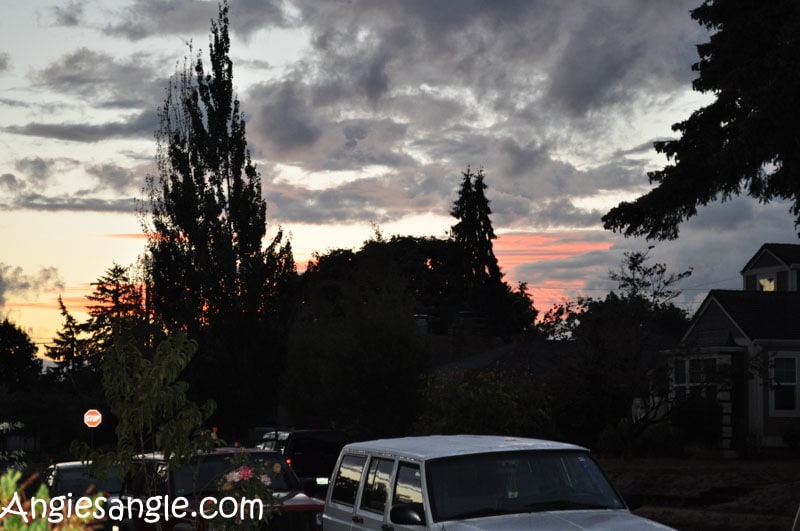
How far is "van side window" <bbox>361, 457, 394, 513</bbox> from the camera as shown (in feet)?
34.2

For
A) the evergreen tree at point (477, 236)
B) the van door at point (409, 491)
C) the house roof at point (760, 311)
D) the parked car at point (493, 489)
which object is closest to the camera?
the parked car at point (493, 489)

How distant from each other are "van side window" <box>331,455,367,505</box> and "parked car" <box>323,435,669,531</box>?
0.43 m

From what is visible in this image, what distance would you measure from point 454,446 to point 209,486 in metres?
5.02

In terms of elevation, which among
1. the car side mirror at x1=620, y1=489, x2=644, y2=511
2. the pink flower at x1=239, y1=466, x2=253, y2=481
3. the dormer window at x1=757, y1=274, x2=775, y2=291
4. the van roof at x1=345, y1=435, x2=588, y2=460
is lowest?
the car side mirror at x1=620, y1=489, x2=644, y2=511

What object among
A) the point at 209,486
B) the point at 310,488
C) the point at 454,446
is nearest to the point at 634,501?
the point at 454,446

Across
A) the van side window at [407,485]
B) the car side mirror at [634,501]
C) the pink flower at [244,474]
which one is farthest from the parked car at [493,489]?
the pink flower at [244,474]

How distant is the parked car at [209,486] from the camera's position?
43.7ft

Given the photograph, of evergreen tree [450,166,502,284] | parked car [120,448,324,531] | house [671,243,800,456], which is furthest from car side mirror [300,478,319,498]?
evergreen tree [450,166,502,284]

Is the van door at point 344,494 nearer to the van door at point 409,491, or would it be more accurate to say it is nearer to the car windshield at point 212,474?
the van door at point 409,491

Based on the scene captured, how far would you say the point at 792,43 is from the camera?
75.9ft

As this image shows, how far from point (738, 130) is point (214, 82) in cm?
2095

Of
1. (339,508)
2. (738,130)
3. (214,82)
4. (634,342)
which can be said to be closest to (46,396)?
(214,82)

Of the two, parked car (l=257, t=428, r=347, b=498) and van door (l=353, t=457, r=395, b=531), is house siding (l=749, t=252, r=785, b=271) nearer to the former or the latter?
parked car (l=257, t=428, r=347, b=498)

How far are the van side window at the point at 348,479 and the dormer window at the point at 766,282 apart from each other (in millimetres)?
43165
